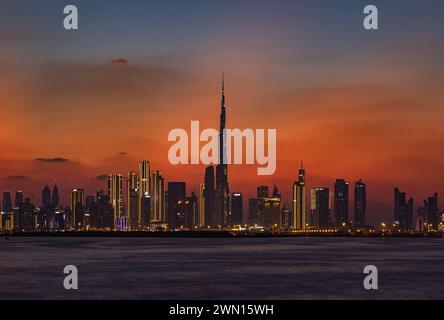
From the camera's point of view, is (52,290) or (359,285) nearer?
(52,290)

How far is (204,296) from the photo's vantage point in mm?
67812

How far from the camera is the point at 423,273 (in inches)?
3836

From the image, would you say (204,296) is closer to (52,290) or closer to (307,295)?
(307,295)

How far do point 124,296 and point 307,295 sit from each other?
16.5 meters

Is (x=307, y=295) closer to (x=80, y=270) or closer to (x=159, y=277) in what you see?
(x=159, y=277)

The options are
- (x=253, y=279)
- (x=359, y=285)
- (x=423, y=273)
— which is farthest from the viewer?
(x=423, y=273)
